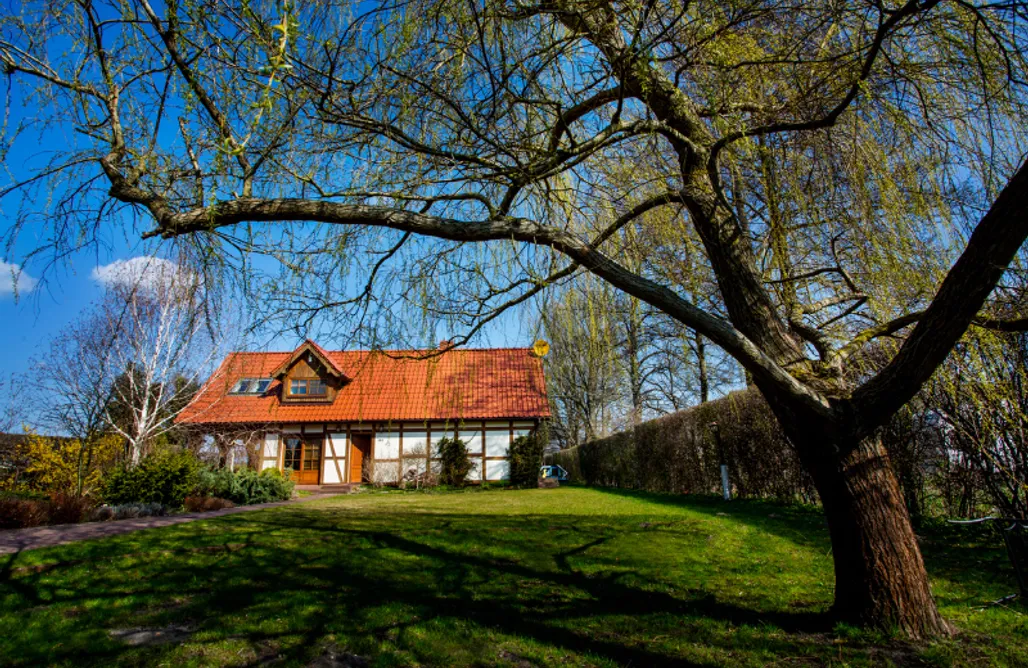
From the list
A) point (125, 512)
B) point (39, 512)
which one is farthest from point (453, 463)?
point (39, 512)

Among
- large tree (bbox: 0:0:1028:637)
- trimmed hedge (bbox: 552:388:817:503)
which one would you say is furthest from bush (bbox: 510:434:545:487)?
large tree (bbox: 0:0:1028:637)

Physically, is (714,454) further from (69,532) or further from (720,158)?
(69,532)

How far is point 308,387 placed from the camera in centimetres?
1781

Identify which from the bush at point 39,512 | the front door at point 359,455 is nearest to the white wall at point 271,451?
the front door at point 359,455

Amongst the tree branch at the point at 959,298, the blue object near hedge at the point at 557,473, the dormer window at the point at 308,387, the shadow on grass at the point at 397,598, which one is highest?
the dormer window at the point at 308,387

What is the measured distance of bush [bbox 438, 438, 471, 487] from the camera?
15.3 meters

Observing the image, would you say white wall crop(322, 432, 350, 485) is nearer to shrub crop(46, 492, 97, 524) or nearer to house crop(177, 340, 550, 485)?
house crop(177, 340, 550, 485)

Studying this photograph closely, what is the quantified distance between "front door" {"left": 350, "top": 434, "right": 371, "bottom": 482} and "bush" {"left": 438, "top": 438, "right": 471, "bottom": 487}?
3033 millimetres

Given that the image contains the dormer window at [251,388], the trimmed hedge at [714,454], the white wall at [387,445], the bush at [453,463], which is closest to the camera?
the trimmed hedge at [714,454]

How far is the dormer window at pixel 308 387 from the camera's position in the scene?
17.7 meters

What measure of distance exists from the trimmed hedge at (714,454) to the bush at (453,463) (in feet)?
14.7

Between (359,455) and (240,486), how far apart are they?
679cm

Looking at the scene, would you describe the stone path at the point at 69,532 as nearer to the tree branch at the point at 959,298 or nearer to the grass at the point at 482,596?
the grass at the point at 482,596

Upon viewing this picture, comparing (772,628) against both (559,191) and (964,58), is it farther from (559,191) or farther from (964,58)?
(964,58)
